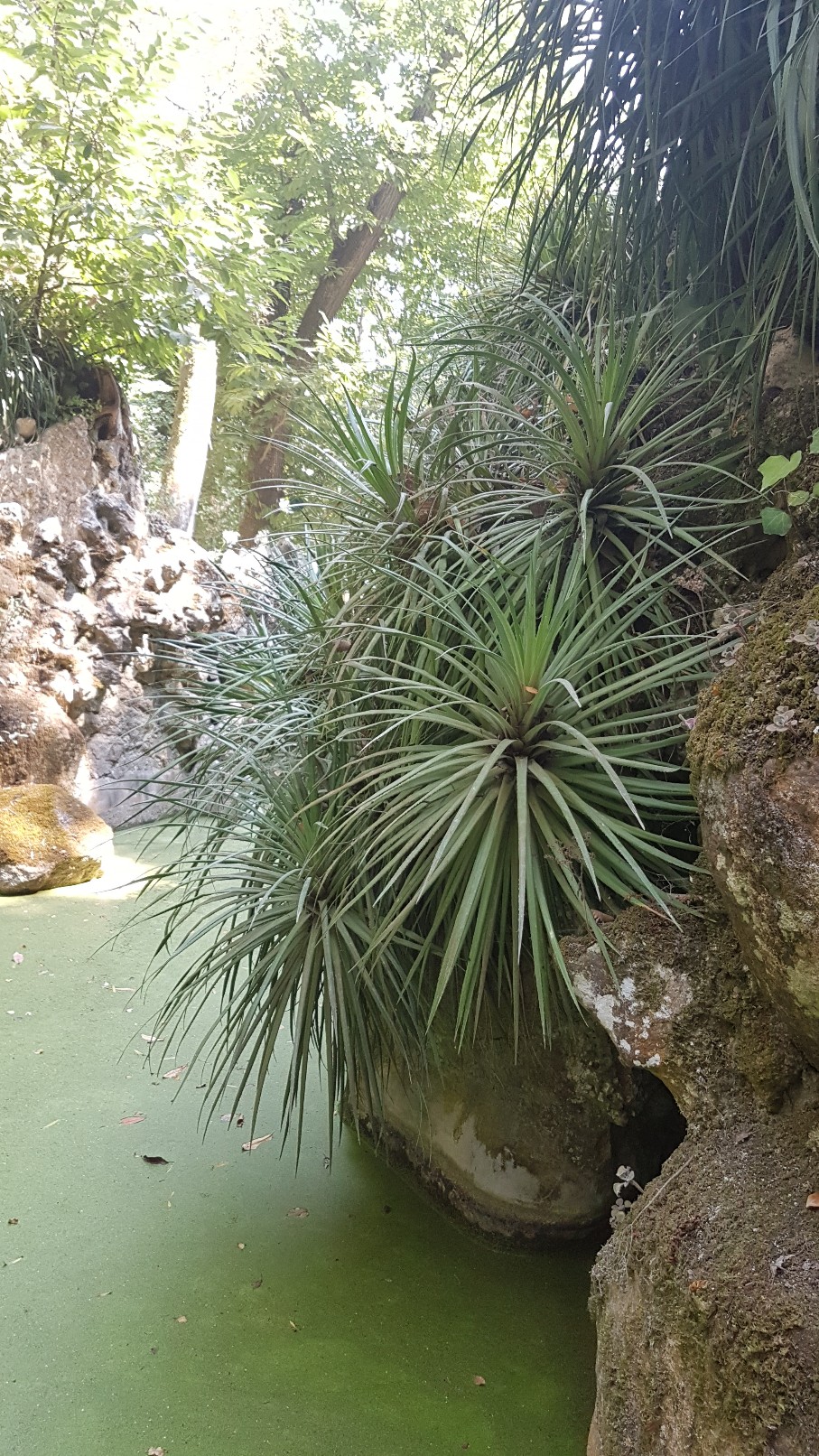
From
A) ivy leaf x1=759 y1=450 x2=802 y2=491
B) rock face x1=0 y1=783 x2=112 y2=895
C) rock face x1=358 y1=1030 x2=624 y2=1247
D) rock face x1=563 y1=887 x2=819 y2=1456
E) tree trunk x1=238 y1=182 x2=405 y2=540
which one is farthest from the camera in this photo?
tree trunk x1=238 y1=182 x2=405 y2=540

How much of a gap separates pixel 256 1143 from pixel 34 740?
2809mm

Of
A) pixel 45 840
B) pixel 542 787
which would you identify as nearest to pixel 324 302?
pixel 45 840

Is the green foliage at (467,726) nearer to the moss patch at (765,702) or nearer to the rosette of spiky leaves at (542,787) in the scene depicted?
the rosette of spiky leaves at (542,787)

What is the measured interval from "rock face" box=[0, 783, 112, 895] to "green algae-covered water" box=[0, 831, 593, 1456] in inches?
63.9

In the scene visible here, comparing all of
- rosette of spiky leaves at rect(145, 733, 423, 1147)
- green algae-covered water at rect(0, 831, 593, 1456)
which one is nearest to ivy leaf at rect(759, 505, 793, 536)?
rosette of spiky leaves at rect(145, 733, 423, 1147)

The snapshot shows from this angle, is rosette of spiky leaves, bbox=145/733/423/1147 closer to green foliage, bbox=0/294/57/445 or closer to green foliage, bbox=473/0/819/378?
green foliage, bbox=473/0/819/378

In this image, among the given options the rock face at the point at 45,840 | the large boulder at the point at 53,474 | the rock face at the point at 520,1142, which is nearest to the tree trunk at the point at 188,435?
the large boulder at the point at 53,474

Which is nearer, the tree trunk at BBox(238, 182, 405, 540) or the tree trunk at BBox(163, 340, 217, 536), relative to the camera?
the tree trunk at BBox(163, 340, 217, 536)

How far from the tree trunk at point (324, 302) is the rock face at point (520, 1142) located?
650 centimetres

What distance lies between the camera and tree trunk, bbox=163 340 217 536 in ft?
20.7

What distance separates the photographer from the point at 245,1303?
1.63m

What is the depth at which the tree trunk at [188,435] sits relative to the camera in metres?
6.32

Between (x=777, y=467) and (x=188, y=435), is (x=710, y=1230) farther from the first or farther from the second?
(x=188, y=435)

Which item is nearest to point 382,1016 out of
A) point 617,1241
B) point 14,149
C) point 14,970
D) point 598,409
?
point 617,1241
